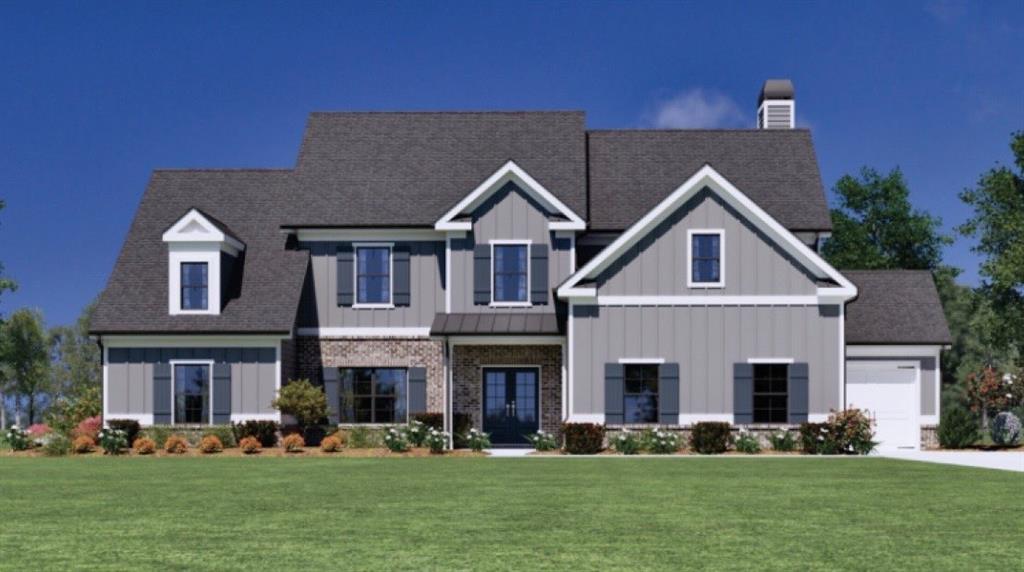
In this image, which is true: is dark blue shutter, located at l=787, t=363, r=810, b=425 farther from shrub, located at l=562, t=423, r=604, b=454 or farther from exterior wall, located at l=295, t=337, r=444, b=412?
exterior wall, located at l=295, t=337, r=444, b=412

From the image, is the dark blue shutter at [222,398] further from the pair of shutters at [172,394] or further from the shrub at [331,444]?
the shrub at [331,444]

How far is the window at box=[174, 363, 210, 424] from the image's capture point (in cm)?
3488

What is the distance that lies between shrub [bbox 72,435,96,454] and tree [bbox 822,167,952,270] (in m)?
31.5

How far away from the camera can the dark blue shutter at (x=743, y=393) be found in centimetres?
3222

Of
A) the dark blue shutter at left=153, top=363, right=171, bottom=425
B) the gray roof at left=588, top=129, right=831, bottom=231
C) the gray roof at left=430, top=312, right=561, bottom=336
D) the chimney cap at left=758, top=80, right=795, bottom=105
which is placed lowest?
the dark blue shutter at left=153, top=363, right=171, bottom=425

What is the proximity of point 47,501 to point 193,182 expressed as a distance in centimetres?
2416

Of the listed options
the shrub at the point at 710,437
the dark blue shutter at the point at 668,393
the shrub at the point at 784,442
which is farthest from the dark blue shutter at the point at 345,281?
the shrub at the point at 784,442

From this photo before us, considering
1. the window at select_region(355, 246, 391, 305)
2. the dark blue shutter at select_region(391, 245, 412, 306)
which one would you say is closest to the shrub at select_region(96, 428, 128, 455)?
the window at select_region(355, 246, 391, 305)

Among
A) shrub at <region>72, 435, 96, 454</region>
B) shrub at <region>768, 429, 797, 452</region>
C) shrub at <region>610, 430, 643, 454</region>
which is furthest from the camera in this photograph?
shrub at <region>72, 435, 96, 454</region>

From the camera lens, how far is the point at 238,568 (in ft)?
32.3

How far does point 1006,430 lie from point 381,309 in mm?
18249

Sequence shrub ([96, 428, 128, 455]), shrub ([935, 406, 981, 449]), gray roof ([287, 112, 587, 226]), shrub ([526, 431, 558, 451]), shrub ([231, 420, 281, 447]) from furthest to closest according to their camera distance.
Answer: gray roof ([287, 112, 587, 226]) < shrub ([935, 406, 981, 449]) < shrub ([231, 420, 281, 447]) < shrub ([96, 428, 128, 455]) < shrub ([526, 431, 558, 451])

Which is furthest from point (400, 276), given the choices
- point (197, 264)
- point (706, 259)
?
point (706, 259)

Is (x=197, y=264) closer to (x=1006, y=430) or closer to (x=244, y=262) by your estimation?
(x=244, y=262)
